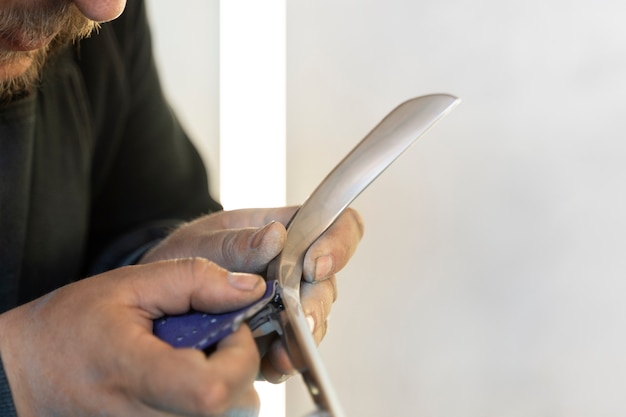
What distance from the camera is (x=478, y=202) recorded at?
650 millimetres

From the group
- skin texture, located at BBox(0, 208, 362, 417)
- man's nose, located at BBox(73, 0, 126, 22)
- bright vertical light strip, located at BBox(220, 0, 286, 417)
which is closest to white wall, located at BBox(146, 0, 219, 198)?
bright vertical light strip, located at BBox(220, 0, 286, 417)

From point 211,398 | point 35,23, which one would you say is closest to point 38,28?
point 35,23

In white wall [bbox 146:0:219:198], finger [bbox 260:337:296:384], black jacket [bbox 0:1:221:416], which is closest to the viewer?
finger [bbox 260:337:296:384]

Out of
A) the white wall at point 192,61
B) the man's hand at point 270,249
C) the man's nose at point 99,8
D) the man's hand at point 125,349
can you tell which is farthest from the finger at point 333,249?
the white wall at point 192,61

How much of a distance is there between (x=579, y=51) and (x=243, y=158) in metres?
0.37

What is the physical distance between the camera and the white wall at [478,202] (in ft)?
1.93

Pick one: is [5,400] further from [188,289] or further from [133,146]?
[133,146]

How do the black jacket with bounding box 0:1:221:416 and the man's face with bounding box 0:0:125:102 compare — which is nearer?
the man's face with bounding box 0:0:125:102

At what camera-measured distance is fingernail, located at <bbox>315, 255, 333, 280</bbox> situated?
465mm

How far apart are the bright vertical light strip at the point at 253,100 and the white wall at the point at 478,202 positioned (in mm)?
15

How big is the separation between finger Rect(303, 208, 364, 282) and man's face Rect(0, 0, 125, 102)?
21 centimetres

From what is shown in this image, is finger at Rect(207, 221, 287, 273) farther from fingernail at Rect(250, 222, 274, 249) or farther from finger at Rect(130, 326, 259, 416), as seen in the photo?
finger at Rect(130, 326, 259, 416)

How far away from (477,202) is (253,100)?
28 cm

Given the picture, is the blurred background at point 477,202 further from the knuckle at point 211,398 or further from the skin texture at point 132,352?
the knuckle at point 211,398
